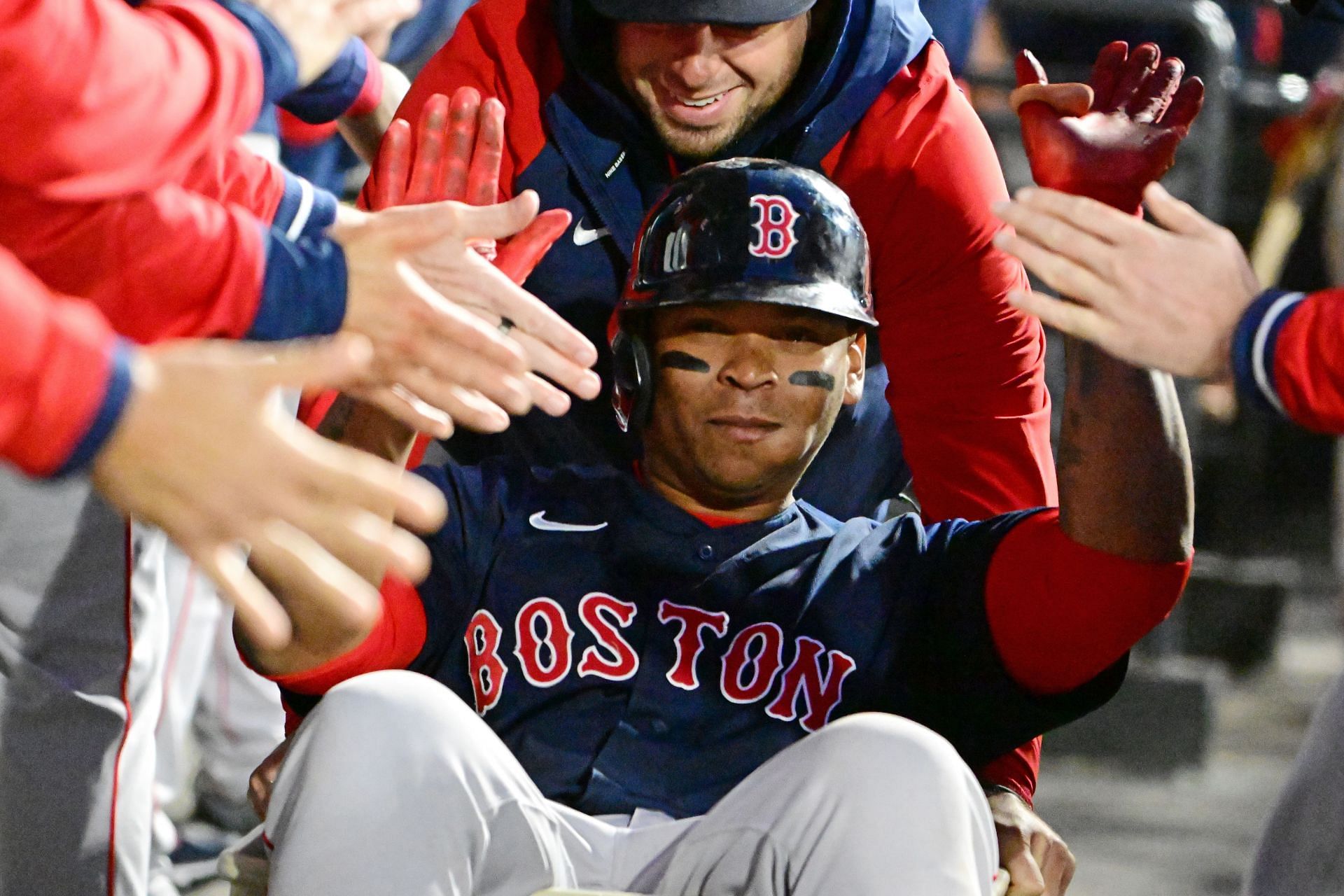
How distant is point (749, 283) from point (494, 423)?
35cm

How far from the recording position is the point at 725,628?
1772mm

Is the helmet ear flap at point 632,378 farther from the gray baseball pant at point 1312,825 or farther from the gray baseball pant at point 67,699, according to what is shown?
the gray baseball pant at point 1312,825

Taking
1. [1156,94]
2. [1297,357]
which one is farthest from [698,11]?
[1297,357]

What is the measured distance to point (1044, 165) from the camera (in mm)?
1652

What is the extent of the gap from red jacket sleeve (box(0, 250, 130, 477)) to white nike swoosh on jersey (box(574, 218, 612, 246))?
3.39ft

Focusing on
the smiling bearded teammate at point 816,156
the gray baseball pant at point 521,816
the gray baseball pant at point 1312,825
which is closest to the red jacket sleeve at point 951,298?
the smiling bearded teammate at point 816,156

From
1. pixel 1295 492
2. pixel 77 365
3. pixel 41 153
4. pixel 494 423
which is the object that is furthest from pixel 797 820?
pixel 1295 492

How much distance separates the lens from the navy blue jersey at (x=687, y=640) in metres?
1.72

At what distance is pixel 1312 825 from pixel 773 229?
792 millimetres

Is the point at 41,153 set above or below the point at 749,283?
above

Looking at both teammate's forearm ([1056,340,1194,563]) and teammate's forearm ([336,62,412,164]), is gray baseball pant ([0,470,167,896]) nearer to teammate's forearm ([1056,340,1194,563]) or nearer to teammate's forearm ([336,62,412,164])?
teammate's forearm ([336,62,412,164])

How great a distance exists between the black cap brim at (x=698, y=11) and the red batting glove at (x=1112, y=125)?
33 cm

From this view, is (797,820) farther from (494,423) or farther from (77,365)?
(77,365)

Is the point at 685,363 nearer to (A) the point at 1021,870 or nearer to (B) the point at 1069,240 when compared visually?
(B) the point at 1069,240
